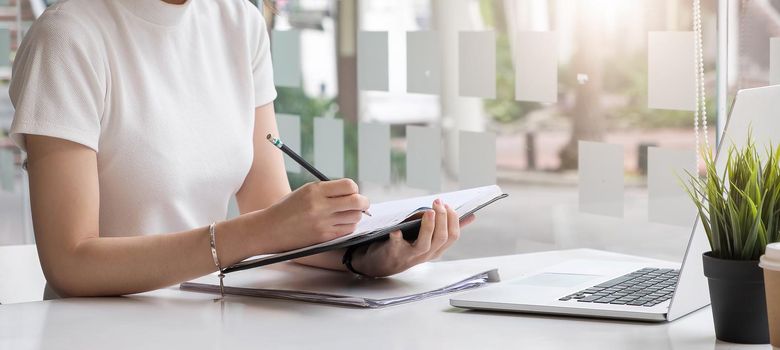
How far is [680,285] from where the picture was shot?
1136 millimetres

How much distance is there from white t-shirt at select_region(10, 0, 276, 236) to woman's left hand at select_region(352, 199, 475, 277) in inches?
15.0

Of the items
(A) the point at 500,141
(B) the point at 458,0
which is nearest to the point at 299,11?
(B) the point at 458,0

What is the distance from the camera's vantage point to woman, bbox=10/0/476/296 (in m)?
1.34

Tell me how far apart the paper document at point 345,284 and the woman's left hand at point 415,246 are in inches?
0.8

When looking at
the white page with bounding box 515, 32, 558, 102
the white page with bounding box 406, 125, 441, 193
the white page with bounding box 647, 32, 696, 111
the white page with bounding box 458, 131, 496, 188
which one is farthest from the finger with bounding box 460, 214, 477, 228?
the white page with bounding box 406, 125, 441, 193

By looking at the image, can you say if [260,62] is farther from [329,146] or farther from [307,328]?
[329,146]

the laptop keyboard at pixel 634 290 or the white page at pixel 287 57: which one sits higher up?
the white page at pixel 287 57

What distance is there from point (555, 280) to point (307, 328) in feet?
1.24

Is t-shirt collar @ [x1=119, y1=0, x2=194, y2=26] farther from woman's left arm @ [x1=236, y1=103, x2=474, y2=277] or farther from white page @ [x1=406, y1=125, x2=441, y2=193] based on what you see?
white page @ [x1=406, y1=125, x2=441, y2=193]

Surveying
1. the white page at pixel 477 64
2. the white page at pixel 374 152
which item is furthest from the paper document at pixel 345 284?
the white page at pixel 374 152

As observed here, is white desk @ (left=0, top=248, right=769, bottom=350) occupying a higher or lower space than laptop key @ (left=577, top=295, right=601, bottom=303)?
lower

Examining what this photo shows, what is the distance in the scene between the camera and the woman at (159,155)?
1340mm

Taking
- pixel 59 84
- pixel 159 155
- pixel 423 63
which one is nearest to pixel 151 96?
pixel 159 155

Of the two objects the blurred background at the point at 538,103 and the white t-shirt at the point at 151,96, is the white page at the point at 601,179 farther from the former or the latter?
the white t-shirt at the point at 151,96
